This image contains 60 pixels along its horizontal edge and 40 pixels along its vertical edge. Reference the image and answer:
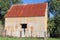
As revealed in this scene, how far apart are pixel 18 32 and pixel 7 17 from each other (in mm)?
3815

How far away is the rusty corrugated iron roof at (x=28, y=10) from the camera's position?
34.3 m

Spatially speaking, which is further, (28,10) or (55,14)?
(55,14)

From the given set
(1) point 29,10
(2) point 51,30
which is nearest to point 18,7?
(1) point 29,10

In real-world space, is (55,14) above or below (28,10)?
below

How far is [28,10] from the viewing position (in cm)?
3612

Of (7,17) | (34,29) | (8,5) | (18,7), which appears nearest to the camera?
(34,29)

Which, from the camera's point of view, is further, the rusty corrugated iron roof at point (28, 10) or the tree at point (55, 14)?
the tree at point (55, 14)

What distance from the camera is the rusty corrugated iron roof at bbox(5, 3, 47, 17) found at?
34.3 metres

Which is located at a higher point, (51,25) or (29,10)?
(29,10)

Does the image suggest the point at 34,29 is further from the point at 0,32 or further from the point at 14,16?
the point at 0,32

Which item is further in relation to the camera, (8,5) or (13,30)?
(8,5)

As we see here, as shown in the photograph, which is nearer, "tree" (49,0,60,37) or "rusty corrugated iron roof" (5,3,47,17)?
"rusty corrugated iron roof" (5,3,47,17)

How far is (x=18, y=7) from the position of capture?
Answer: 38344 mm

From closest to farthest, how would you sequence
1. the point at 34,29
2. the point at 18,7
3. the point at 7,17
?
the point at 34,29 < the point at 7,17 < the point at 18,7
